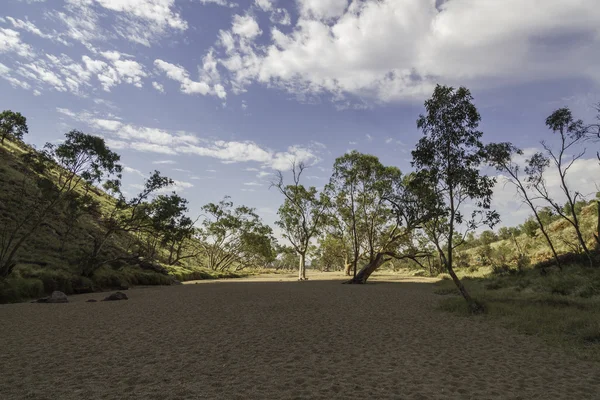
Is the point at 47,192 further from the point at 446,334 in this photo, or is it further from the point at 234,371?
the point at 446,334

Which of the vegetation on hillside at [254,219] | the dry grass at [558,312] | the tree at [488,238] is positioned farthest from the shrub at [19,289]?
the tree at [488,238]

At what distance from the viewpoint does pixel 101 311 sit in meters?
15.2

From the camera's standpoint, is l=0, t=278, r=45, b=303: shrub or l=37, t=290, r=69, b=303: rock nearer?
l=37, t=290, r=69, b=303: rock

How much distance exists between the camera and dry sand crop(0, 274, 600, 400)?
6.15 meters

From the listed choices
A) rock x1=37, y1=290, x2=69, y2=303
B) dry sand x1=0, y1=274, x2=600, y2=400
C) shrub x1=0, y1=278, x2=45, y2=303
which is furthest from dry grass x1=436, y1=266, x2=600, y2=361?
shrub x1=0, y1=278, x2=45, y2=303

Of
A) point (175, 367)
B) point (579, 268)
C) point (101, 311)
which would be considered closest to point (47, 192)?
point (101, 311)

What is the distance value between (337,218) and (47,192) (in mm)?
38150

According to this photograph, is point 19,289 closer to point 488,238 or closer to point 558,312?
point 558,312

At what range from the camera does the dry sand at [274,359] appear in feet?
20.2

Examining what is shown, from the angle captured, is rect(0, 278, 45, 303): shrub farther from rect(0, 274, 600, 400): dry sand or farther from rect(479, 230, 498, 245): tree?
rect(479, 230, 498, 245): tree

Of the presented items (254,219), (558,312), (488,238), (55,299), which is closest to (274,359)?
(558,312)

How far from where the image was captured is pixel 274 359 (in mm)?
8188

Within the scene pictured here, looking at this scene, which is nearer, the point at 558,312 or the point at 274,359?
the point at 274,359

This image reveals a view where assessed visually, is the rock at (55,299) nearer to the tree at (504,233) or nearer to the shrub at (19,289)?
the shrub at (19,289)
